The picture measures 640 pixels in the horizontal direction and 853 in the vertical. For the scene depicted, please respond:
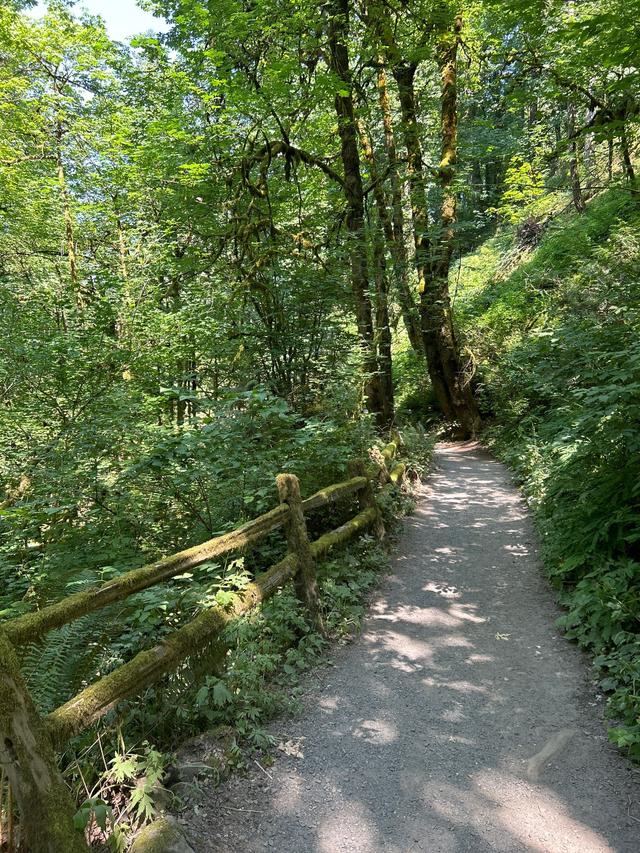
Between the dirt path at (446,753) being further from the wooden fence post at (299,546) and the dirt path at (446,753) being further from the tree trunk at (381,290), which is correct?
the tree trunk at (381,290)

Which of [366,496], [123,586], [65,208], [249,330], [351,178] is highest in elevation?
[65,208]

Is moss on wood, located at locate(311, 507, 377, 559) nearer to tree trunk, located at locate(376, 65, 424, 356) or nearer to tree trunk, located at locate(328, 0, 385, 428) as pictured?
tree trunk, located at locate(328, 0, 385, 428)

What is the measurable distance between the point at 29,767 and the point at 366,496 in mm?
5139

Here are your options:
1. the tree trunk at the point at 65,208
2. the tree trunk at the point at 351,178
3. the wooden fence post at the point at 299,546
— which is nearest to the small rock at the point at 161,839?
the wooden fence post at the point at 299,546

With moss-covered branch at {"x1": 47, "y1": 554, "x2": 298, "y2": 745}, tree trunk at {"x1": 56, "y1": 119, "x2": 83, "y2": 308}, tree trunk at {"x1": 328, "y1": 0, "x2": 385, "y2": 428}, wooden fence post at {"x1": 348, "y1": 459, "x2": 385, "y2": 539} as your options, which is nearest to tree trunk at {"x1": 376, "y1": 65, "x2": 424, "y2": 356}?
tree trunk at {"x1": 328, "y1": 0, "x2": 385, "y2": 428}

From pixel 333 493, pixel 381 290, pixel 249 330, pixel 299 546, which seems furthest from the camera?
pixel 381 290

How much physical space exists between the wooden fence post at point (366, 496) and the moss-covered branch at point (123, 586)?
2.43m

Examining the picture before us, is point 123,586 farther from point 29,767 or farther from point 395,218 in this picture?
point 395,218

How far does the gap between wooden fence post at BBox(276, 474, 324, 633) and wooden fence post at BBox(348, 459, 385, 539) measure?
1.98 metres

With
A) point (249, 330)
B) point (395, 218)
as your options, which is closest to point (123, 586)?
point (249, 330)

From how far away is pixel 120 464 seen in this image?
6383 millimetres

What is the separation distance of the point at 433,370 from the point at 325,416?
346 inches

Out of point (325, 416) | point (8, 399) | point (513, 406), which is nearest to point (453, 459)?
point (513, 406)

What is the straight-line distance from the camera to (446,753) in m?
3.29
